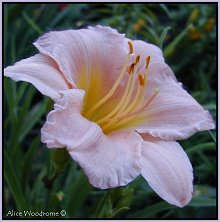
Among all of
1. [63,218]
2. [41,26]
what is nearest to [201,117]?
[63,218]

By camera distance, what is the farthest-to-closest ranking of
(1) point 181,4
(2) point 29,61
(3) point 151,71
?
(1) point 181,4, (3) point 151,71, (2) point 29,61

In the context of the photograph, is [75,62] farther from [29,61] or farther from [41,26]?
[41,26]

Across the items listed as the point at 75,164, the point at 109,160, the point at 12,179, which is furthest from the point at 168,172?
the point at 75,164

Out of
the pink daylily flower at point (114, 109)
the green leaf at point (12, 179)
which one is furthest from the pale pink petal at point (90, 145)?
the green leaf at point (12, 179)

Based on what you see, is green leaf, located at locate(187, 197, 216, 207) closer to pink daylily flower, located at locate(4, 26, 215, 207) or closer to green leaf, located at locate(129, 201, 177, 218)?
green leaf, located at locate(129, 201, 177, 218)

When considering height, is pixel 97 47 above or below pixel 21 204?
above

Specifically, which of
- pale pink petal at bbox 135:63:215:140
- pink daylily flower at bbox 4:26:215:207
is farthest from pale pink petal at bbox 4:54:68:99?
pale pink petal at bbox 135:63:215:140
